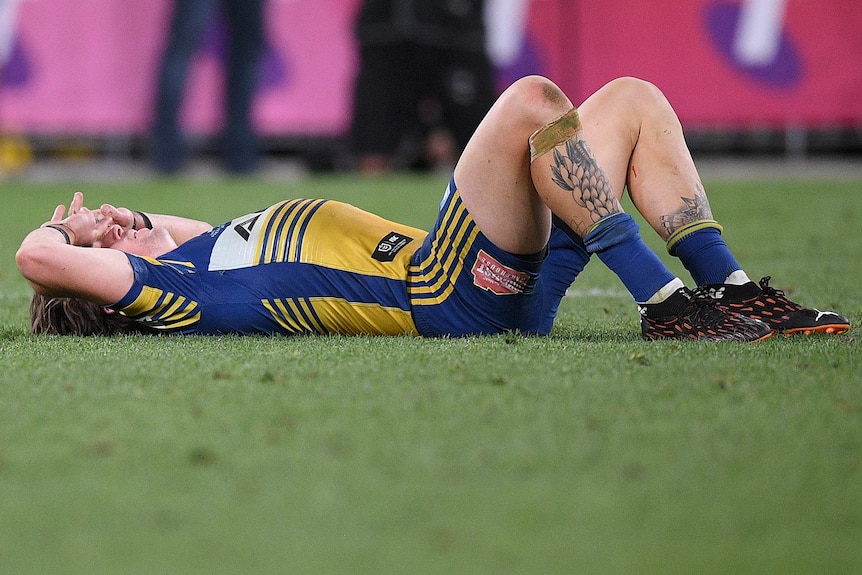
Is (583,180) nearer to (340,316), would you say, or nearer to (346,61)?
(340,316)

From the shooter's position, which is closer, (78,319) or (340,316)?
(340,316)

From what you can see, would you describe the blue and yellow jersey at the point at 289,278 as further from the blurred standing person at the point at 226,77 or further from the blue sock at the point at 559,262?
the blurred standing person at the point at 226,77

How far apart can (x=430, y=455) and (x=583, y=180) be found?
102cm

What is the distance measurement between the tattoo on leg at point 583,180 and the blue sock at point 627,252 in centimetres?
3

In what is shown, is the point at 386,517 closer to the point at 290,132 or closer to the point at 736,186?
the point at 736,186

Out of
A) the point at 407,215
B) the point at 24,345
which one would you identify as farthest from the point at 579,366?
the point at 407,215

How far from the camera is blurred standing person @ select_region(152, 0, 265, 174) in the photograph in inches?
346

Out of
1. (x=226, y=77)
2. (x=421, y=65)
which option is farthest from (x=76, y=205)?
(x=421, y=65)

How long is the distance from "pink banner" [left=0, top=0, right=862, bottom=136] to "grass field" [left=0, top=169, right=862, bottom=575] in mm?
7141

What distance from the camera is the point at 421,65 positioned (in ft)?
31.8

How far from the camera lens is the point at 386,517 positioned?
Answer: 5.36 ft

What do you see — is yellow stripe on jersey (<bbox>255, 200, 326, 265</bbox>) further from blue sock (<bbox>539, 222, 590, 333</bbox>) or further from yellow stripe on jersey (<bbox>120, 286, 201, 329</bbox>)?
blue sock (<bbox>539, 222, 590, 333</bbox>)

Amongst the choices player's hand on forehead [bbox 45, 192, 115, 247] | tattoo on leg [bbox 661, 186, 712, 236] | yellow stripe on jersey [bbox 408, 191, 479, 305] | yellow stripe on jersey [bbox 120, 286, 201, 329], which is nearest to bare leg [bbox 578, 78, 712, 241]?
tattoo on leg [bbox 661, 186, 712, 236]

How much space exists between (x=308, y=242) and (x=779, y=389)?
115 cm
